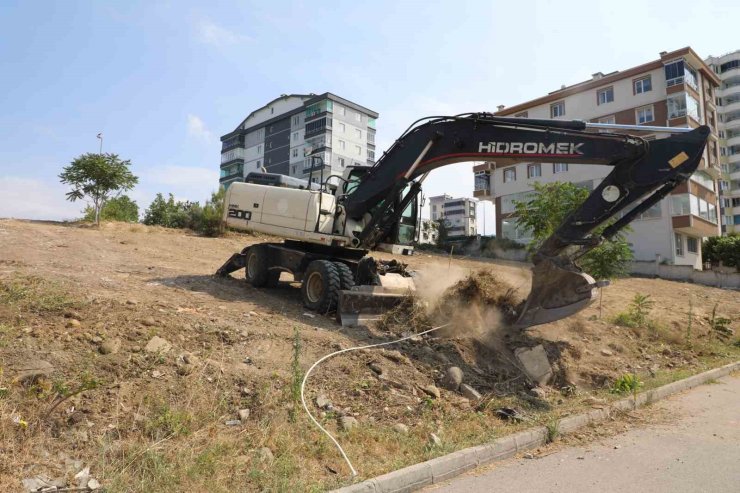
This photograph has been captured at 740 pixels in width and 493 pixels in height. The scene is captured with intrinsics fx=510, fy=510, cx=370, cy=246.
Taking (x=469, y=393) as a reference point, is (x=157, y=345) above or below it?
above

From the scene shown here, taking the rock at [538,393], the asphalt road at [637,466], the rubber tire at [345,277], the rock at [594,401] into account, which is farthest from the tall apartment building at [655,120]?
the asphalt road at [637,466]

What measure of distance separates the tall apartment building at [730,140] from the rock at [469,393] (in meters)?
78.2

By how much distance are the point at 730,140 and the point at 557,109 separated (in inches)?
1697

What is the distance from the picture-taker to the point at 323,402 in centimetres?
567

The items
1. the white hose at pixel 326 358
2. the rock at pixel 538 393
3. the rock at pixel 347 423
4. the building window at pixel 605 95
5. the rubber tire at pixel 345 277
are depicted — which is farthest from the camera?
the building window at pixel 605 95

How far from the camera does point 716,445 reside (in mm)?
5508

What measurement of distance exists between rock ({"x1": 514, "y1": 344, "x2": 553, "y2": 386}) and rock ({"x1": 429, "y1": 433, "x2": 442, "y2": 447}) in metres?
3.25

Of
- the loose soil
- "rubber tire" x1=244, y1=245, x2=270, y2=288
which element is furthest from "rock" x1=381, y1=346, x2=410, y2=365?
"rubber tire" x1=244, y1=245, x2=270, y2=288

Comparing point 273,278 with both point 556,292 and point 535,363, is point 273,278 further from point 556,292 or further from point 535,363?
point 556,292

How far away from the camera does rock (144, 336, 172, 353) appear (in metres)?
5.92

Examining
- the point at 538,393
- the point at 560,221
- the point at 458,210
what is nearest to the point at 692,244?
the point at 560,221

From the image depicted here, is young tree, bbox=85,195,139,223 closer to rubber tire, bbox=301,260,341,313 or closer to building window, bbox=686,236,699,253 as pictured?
rubber tire, bbox=301,260,341,313

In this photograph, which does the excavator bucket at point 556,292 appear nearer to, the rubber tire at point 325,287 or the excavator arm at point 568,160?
the excavator arm at point 568,160

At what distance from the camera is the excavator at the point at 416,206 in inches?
300
